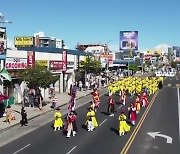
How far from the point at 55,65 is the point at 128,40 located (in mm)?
50782

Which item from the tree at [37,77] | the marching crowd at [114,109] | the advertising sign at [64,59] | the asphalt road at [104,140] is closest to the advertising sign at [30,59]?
the tree at [37,77]

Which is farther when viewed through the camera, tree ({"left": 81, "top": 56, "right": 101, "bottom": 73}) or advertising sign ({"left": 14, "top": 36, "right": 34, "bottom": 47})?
advertising sign ({"left": 14, "top": 36, "right": 34, "bottom": 47})

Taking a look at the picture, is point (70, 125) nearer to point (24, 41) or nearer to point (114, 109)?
point (114, 109)

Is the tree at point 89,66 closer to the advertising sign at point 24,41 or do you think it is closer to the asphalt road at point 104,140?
the advertising sign at point 24,41

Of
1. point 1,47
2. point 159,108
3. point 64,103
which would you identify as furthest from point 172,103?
point 1,47

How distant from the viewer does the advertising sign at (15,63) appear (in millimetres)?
34594

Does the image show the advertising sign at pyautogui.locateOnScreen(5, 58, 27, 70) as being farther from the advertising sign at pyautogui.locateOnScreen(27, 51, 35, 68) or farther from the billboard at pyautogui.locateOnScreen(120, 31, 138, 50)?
the billboard at pyautogui.locateOnScreen(120, 31, 138, 50)

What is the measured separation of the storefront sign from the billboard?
158 ft

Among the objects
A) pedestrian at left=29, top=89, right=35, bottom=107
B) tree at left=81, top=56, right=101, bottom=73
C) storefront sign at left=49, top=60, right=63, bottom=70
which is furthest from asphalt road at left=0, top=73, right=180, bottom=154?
tree at left=81, top=56, right=101, bottom=73

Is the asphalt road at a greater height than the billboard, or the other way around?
the billboard

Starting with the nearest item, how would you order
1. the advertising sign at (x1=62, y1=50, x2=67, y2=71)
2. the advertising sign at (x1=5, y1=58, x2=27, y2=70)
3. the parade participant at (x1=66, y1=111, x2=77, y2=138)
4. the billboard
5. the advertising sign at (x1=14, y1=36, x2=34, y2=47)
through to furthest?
the parade participant at (x1=66, y1=111, x2=77, y2=138), the advertising sign at (x1=5, y1=58, x2=27, y2=70), the advertising sign at (x1=62, y1=50, x2=67, y2=71), the advertising sign at (x1=14, y1=36, x2=34, y2=47), the billboard

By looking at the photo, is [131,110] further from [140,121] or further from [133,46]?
[133,46]

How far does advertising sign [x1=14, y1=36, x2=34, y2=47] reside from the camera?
64.3m

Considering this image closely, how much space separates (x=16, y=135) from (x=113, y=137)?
568 cm
